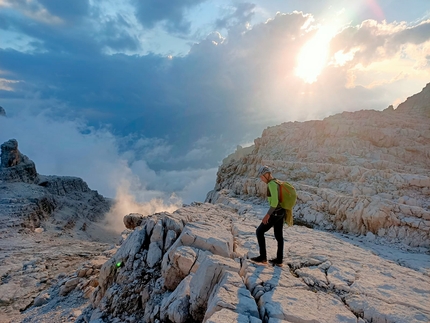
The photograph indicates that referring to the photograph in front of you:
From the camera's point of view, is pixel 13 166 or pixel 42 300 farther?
pixel 13 166

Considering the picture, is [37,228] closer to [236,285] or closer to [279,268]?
[279,268]

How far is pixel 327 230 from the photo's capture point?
→ 15727 mm

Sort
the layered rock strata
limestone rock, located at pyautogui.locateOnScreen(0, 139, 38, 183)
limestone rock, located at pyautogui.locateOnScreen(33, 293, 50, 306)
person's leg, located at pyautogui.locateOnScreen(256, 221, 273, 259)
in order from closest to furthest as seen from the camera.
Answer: the layered rock strata → person's leg, located at pyautogui.locateOnScreen(256, 221, 273, 259) → limestone rock, located at pyautogui.locateOnScreen(33, 293, 50, 306) → limestone rock, located at pyautogui.locateOnScreen(0, 139, 38, 183)

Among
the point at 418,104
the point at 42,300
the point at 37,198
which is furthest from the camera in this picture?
the point at 37,198

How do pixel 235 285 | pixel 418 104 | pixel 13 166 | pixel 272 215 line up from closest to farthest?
1. pixel 235 285
2. pixel 272 215
3. pixel 418 104
4. pixel 13 166

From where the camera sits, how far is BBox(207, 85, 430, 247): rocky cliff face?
48.1 feet

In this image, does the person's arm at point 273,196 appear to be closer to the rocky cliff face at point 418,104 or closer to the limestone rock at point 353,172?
the limestone rock at point 353,172

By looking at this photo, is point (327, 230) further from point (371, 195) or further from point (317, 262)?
point (317, 262)

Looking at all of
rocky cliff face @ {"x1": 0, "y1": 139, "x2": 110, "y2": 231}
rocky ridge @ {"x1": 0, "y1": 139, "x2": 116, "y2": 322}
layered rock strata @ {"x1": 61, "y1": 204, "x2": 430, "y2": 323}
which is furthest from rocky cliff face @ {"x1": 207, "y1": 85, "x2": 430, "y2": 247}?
rocky cliff face @ {"x1": 0, "y1": 139, "x2": 110, "y2": 231}

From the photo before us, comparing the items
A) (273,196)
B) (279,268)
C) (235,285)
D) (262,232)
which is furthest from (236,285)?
(273,196)

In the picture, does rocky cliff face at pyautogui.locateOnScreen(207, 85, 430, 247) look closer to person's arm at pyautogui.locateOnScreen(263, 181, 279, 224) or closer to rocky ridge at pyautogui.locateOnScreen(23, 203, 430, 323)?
rocky ridge at pyautogui.locateOnScreen(23, 203, 430, 323)

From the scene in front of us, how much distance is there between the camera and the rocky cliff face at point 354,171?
14.6 m

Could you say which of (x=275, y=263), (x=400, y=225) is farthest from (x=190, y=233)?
(x=400, y=225)

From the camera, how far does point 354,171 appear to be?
2072 cm
